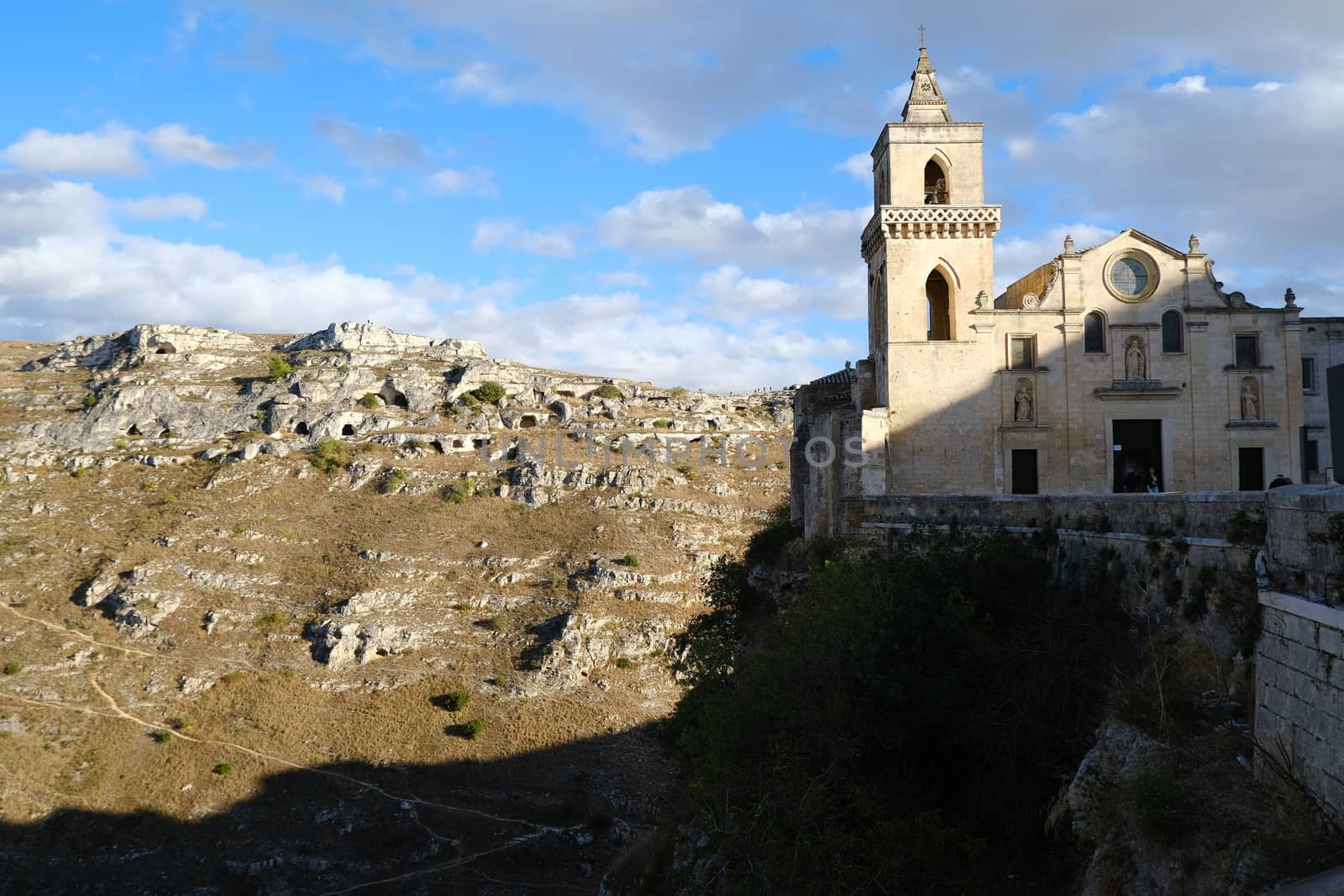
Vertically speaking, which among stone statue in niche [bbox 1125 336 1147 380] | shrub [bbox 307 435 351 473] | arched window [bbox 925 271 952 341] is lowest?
shrub [bbox 307 435 351 473]

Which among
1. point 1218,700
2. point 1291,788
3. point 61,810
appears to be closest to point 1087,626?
point 1218,700

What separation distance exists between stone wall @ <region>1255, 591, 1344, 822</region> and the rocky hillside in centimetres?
2491

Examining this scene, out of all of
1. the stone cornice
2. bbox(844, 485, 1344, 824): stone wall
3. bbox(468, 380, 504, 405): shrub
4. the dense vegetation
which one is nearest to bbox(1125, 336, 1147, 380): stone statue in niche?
the stone cornice

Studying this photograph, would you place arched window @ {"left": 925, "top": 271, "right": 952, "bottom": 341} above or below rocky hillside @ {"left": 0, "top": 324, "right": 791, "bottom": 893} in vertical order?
above

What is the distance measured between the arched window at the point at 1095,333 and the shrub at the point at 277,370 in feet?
168

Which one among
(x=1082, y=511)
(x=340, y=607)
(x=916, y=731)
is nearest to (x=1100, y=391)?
(x=1082, y=511)

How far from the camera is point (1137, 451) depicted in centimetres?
2528

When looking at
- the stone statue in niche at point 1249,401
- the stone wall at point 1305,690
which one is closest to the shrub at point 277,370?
the stone statue in niche at point 1249,401

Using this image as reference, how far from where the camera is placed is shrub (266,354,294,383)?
6131 cm

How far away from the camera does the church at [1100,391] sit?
2469 cm

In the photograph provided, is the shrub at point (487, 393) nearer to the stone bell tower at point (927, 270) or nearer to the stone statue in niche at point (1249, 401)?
the stone bell tower at point (927, 270)

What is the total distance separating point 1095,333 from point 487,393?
44045 mm

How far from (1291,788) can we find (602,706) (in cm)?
3230

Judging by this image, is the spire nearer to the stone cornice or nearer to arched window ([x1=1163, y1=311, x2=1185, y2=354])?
the stone cornice
